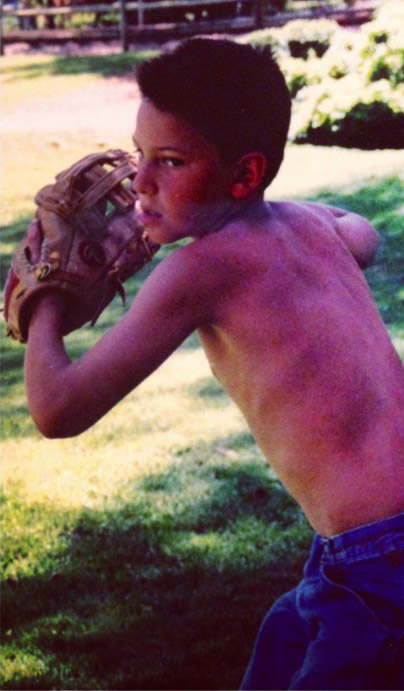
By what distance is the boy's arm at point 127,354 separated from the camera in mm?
1840

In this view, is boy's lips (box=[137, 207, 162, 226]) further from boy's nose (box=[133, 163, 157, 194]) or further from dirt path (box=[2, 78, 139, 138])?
dirt path (box=[2, 78, 139, 138])

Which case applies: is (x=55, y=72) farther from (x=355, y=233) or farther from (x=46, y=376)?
(x=46, y=376)

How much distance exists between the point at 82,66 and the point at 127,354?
1545cm

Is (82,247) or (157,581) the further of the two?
(157,581)

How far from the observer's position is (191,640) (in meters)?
3.20

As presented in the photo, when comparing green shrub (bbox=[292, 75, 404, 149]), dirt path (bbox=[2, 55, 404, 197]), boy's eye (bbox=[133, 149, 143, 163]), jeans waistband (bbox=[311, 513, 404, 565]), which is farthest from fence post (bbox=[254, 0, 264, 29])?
jeans waistband (bbox=[311, 513, 404, 565])

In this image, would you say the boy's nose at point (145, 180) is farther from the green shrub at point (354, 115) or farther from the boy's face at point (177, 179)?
the green shrub at point (354, 115)

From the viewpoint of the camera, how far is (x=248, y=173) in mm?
1881

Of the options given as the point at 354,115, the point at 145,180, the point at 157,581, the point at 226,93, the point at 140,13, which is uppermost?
the point at 226,93

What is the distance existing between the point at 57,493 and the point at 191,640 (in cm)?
113

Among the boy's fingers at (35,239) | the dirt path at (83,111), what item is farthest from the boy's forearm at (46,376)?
the dirt path at (83,111)

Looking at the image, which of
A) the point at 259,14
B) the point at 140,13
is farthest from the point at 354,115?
the point at 140,13

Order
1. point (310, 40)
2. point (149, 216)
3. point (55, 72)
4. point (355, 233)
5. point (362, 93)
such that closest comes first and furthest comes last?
point (149, 216) → point (355, 233) → point (362, 93) → point (310, 40) → point (55, 72)

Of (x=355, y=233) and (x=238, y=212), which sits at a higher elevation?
(x=238, y=212)
